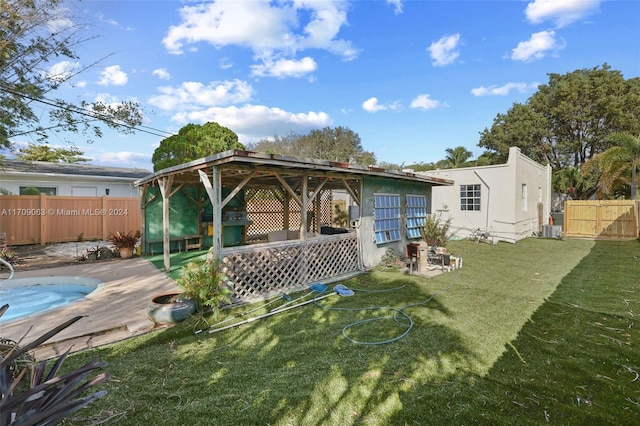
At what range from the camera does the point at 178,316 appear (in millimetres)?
4312

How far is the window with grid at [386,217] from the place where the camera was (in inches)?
314

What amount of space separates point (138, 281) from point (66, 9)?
25.7 feet

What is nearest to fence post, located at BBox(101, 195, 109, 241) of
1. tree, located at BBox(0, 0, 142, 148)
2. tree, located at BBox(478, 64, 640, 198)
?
tree, located at BBox(0, 0, 142, 148)

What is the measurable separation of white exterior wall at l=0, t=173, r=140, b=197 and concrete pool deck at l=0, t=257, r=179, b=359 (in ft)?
25.3

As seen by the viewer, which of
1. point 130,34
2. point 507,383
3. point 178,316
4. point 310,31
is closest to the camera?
point 507,383

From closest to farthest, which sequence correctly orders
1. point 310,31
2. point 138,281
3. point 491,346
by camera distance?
point 491,346, point 138,281, point 310,31

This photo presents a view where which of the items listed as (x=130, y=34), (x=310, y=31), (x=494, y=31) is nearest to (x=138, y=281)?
(x=130, y=34)

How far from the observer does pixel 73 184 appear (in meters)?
14.4

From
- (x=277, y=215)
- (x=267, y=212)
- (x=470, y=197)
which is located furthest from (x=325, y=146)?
(x=267, y=212)

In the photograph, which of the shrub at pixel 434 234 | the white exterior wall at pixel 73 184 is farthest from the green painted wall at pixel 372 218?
the white exterior wall at pixel 73 184

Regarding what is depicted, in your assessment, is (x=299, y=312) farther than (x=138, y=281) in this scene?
No

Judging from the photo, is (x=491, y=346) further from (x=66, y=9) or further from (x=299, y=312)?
(x=66, y=9)

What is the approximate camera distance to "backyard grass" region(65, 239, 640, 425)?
244 centimetres

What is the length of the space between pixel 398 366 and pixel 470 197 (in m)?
12.8
